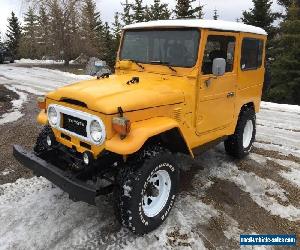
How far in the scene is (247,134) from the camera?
274 inches

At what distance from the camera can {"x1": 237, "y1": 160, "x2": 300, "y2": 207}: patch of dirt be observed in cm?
524

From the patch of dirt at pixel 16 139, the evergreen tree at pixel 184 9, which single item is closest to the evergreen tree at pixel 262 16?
the evergreen tree at pixel 184 9

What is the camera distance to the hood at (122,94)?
401 centimetres

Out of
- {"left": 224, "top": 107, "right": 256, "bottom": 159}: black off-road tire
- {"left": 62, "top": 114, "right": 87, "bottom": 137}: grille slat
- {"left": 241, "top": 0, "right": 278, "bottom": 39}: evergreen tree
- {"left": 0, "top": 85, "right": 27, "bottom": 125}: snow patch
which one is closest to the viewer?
{"left": 62, "top": 114, "right": 87, "bottom": 137}: grille slat

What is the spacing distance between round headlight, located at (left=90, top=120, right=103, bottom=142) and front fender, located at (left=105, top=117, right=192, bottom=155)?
0.14m

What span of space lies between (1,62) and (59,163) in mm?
32279

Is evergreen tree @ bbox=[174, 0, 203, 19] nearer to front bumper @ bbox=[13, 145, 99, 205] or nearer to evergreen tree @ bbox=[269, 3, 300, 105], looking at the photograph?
evergreen tree @ bbox=[269, 3, 300, 105]

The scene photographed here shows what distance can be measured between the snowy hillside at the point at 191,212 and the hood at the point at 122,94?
1.50 meters

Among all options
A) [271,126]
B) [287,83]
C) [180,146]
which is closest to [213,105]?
[180,146]

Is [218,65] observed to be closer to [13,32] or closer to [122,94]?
[122,94]

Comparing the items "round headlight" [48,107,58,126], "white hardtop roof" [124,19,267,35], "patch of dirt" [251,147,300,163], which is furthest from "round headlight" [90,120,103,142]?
"patch of dirt" [251,147,300,163]

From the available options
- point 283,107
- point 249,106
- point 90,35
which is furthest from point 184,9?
point 249,106

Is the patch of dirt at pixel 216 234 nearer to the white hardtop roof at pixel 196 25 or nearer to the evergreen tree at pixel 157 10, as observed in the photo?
the white hardtop roof at pixel 196 25

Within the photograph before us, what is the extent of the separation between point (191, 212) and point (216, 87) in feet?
6.30
